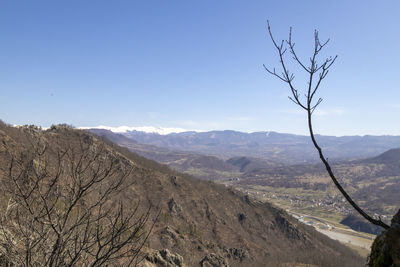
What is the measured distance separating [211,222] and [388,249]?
9903 cm

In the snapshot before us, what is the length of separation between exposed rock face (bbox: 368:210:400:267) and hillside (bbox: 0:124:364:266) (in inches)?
2458

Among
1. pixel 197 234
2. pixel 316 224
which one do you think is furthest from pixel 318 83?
pixel 316 224

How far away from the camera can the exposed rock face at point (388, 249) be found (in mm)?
3859

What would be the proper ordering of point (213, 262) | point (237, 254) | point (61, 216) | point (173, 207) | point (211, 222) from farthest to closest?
point (211, 222), point (173, 207), point (237, 254), point (213, 262), point (61, 216)

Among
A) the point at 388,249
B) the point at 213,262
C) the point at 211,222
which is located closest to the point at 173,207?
the point at 211,222

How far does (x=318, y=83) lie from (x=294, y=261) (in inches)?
3611

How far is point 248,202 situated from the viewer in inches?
4966

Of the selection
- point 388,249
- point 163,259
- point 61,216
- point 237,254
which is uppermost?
point 388,249

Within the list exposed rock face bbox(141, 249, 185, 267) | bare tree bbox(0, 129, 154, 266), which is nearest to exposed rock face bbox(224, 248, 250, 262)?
exposed rock face bbox(141, 249, 185, 267)

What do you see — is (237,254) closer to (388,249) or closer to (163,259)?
(163,259)

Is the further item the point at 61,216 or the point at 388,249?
the point at 61,216

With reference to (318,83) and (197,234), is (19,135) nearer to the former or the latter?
(197,234)

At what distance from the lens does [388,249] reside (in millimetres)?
4047

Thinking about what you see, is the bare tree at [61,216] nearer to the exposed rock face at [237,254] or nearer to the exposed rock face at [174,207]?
the exposed rock face at [237,254]
